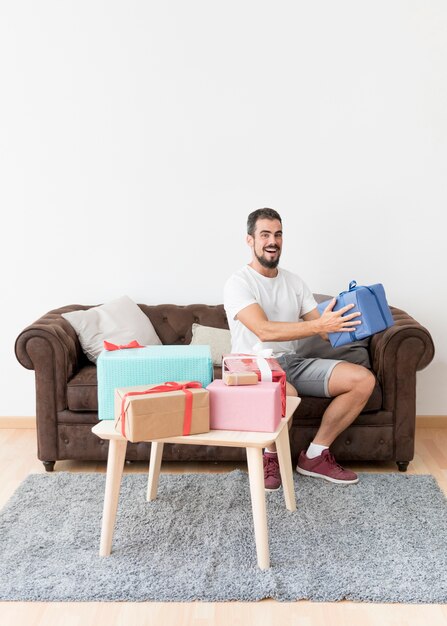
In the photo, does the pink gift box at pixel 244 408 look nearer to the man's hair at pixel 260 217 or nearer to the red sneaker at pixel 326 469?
the red sneaker at pixel 326 469

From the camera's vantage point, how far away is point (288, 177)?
3975mm

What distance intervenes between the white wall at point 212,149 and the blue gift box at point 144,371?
1515mm

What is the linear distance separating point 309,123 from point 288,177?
1.00 feet

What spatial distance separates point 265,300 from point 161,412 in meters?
1.08

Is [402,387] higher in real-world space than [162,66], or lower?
lower

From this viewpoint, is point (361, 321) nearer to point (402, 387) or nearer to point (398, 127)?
point (402, 387)

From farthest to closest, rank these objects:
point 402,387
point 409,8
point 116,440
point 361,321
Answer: point 409,8 < point 402,387 < point 361,321 < point 116,440

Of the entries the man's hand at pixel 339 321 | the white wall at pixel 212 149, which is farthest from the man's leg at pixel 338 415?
the white wall at pixel 212 149

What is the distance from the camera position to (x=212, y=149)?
13.1 feet

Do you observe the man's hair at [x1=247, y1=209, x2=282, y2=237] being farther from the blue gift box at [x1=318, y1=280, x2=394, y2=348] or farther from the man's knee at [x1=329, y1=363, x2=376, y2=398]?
the man's knee at [x1=329, y1=363, x2=376, y2=398]

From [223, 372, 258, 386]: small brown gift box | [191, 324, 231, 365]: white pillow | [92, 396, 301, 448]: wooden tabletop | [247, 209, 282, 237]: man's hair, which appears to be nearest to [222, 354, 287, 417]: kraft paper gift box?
[223, 372, 258, 386]: small brown gift box

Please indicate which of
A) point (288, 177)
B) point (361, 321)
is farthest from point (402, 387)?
point (288, 177)

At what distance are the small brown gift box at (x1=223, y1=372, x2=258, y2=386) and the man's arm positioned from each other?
57 centimetres

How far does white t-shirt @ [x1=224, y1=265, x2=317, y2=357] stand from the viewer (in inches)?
124
